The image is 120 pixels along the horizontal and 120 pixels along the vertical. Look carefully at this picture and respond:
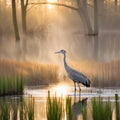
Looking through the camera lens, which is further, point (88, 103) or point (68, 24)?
point (68, 24)

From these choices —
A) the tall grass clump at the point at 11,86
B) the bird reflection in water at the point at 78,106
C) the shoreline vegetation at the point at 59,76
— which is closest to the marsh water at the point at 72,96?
the bird reflection in water at the point at 78,106

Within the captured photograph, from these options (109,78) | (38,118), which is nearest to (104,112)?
(38,118)

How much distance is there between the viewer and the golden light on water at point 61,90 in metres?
10.9

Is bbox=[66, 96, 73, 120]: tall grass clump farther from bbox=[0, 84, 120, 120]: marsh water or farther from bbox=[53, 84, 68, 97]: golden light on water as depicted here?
bbox=[53, 84, 68, 97]: golden light on water

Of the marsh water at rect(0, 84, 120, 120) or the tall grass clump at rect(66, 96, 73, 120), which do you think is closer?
the tall grass clump at rect(66, 96, 73, 120)

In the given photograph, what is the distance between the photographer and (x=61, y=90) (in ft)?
38.3

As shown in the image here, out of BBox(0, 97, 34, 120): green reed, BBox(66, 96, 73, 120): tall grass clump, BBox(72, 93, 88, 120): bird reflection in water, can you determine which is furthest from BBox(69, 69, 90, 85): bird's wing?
BBox(66, 96, 73, 120): tall grass clump

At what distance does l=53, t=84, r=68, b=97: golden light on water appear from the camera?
35.7 feet

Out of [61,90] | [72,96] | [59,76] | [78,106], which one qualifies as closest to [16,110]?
[78,106]

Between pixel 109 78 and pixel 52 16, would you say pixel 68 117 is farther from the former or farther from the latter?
pixel 52 16

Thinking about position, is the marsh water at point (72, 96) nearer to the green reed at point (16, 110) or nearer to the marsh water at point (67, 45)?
the marsh water at point (67, 45)

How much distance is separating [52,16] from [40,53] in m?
16.9

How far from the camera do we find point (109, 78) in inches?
540

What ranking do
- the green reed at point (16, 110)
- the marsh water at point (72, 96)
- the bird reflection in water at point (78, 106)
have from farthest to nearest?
1. the marsh water at point (72, 96)
2. the bird reflection in water at point (78, 106)
3. the green reed at point (16, 110)
